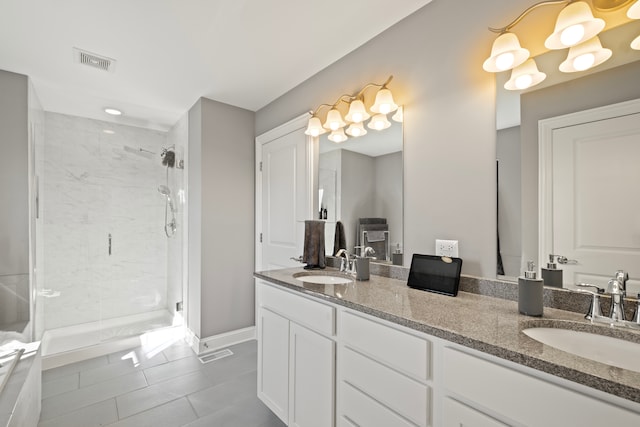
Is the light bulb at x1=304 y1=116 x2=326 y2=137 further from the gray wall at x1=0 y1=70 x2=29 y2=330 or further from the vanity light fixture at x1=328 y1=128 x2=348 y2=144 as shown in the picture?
the gray wall at x1=0 y1=70 x2=29 y2=330

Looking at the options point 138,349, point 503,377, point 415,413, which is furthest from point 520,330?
point 138,349

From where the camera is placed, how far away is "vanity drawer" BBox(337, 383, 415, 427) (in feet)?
3.57

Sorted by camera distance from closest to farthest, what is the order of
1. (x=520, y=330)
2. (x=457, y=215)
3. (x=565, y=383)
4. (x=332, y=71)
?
(x=565, y=383) → (x=520, y=330) → (x=457, y=215) → (x=332, y=71)

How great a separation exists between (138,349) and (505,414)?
10.4ft

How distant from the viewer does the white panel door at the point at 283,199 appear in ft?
8.44

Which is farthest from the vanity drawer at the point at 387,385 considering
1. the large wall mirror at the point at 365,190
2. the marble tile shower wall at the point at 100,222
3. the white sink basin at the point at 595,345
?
the marble tile shower wall at the point at 100,222

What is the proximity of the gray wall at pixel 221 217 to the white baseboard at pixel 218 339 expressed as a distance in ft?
0.15

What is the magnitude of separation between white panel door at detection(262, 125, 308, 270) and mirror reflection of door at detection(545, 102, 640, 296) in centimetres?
172

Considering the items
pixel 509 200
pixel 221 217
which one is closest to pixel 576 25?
pixel 509 200

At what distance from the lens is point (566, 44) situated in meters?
1.12

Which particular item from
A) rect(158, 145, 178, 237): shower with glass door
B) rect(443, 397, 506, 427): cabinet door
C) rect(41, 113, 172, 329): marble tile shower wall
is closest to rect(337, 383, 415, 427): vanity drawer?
rect(443, 397, 506, 427): cabinet door

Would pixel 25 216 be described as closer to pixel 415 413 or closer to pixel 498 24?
pixel 415 413

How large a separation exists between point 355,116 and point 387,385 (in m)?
1.55

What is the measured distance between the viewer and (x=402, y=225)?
1.78 metres
